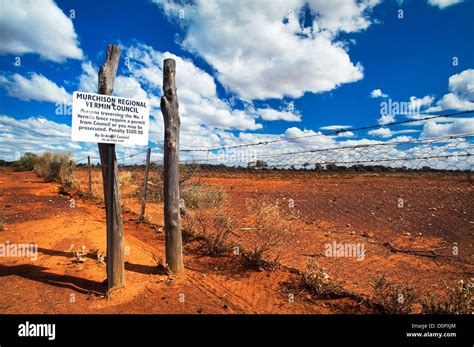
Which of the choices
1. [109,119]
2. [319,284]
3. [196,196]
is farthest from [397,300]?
[196,196]

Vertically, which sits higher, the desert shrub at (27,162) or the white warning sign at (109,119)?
the desert shrub at (27,162)

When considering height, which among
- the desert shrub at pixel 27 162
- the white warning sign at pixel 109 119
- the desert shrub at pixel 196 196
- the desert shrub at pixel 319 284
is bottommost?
the desert shrub at pixel 319 284

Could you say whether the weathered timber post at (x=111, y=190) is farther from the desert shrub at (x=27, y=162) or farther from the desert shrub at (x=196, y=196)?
the desert shrub at (x=27, y=162)

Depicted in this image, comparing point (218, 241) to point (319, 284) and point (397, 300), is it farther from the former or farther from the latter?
point (397, 300)

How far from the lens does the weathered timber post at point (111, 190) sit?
3.89 m

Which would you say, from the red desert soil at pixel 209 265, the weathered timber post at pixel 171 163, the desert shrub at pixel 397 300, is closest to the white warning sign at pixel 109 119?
the weathered timber post at pixel 171 163

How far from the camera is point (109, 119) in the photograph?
378 cm

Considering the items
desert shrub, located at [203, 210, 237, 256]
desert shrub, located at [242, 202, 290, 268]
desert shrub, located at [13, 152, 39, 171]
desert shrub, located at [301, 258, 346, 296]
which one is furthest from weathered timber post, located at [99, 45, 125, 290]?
desert shrub, located at [13, 152, 39, 171]

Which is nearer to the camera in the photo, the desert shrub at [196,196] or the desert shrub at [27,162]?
the desert shrub at [196,196]

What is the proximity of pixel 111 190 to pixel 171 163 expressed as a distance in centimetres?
98

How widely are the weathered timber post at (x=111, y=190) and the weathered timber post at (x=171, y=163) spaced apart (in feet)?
2.43

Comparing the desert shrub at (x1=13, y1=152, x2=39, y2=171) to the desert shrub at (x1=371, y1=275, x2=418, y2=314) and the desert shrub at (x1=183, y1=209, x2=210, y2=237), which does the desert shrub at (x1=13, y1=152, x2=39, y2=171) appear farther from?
the desert shrub at (x1=371, y1=275, x2=418, y2=314)
